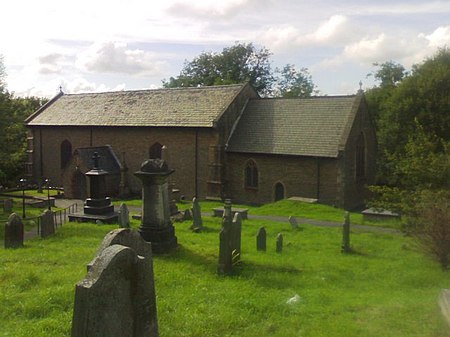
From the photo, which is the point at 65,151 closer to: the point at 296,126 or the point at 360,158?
the point at 296,126

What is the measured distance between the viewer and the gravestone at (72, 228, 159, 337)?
14.0 ft

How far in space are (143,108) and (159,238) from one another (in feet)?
73.1

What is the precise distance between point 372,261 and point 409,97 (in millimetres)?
23148

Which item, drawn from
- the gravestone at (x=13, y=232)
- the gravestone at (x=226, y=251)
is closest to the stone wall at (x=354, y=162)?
the gravestone at (x=226, y=251)

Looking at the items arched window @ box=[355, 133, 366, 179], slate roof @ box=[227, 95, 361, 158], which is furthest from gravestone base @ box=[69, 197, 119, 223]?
arched window @ box=[355, 133, 366, 179]

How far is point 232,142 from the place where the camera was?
3103 cm

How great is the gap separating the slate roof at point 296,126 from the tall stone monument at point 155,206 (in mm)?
14995

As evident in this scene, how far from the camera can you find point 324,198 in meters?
27.4

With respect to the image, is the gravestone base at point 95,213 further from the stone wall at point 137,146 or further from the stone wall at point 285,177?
the stone wall at point 285,177

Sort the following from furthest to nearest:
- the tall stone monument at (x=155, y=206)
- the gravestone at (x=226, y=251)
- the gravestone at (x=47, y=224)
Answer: the gravestone at (x=47, y=224) → the tall stone monument at (x=155, y=206) → the gravestone at (x=226, y=251)

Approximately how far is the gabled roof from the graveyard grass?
54.2 feet

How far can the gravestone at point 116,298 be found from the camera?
4.27 metres

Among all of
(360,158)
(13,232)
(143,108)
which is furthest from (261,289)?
(143,108)

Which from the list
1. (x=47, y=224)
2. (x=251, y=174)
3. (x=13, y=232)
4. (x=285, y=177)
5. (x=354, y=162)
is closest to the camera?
(x=13, y=232)
